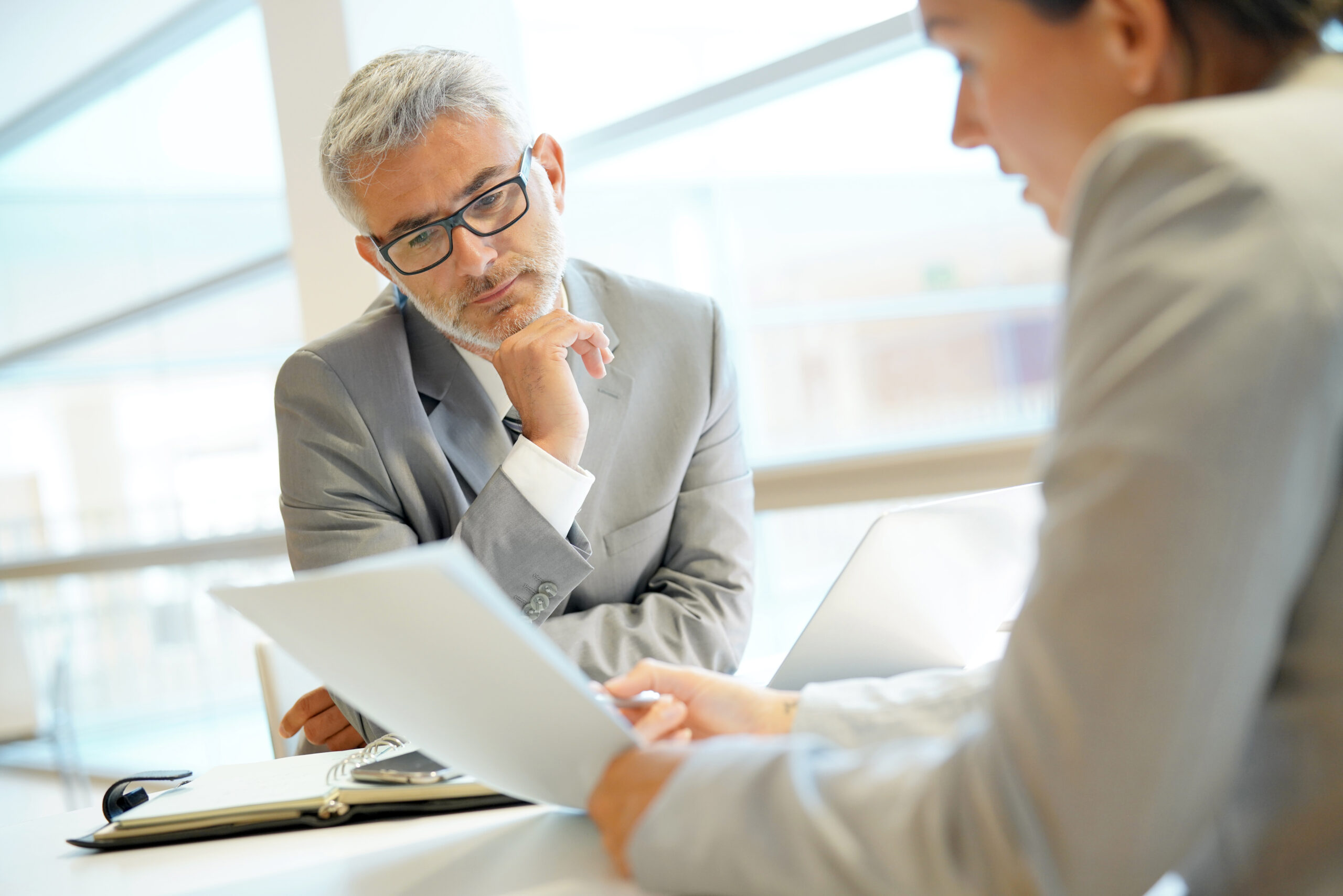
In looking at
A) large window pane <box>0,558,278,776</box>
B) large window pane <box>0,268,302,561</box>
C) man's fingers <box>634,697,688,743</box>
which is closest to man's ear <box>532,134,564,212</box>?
man's fingers <box>634,697,688,743</box>

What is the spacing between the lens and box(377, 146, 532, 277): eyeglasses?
163 centimetres

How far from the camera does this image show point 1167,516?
462 mm

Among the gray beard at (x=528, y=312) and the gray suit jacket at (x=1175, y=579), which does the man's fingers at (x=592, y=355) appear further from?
the gray suit jacket at (x=1175, y=579)

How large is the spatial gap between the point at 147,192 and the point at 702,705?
4974 mm

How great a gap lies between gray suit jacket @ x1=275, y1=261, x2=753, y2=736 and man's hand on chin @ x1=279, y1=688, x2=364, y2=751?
0.40 feet

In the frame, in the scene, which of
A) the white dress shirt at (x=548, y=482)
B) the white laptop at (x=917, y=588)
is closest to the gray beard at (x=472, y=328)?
the white dress shirt at (x=548, y=482)

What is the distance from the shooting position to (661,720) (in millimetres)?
837

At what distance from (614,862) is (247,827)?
1.36 ft

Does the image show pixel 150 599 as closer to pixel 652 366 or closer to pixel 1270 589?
pixel 652 366

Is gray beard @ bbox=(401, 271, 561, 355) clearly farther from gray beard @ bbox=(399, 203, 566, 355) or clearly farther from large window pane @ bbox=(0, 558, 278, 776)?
large window pane @ bbox=(0, 558, 278, 776)

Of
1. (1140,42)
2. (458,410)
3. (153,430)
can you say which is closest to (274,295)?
(153,430)

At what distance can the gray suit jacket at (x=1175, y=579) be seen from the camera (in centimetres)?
46

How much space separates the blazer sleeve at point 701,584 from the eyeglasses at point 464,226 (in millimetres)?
417

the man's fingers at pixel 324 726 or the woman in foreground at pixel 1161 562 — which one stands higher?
the woman in foreground at pixel 1161 562
